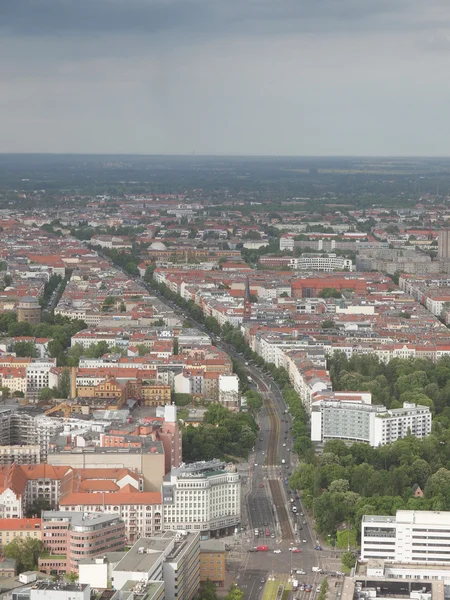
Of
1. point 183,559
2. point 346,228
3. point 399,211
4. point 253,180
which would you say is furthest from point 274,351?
point 253,180

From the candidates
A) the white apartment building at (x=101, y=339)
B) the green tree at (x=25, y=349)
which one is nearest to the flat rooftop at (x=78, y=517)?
the green tree at (x=25, y=349)

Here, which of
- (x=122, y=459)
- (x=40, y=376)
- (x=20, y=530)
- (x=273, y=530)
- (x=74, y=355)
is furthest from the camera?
(x=74, y=355)

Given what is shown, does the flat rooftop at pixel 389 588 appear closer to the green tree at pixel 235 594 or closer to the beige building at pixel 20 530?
the green tree at pixel 235 594

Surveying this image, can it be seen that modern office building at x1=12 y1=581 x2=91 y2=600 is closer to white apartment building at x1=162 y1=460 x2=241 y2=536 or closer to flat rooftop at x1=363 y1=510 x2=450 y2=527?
white apartment building at x1=162 y1=460 x2=241 y2=536

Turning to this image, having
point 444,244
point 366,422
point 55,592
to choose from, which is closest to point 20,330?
point 366,422

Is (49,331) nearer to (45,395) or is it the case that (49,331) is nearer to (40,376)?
(40,376)

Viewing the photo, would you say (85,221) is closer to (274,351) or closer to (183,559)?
(274,351)
